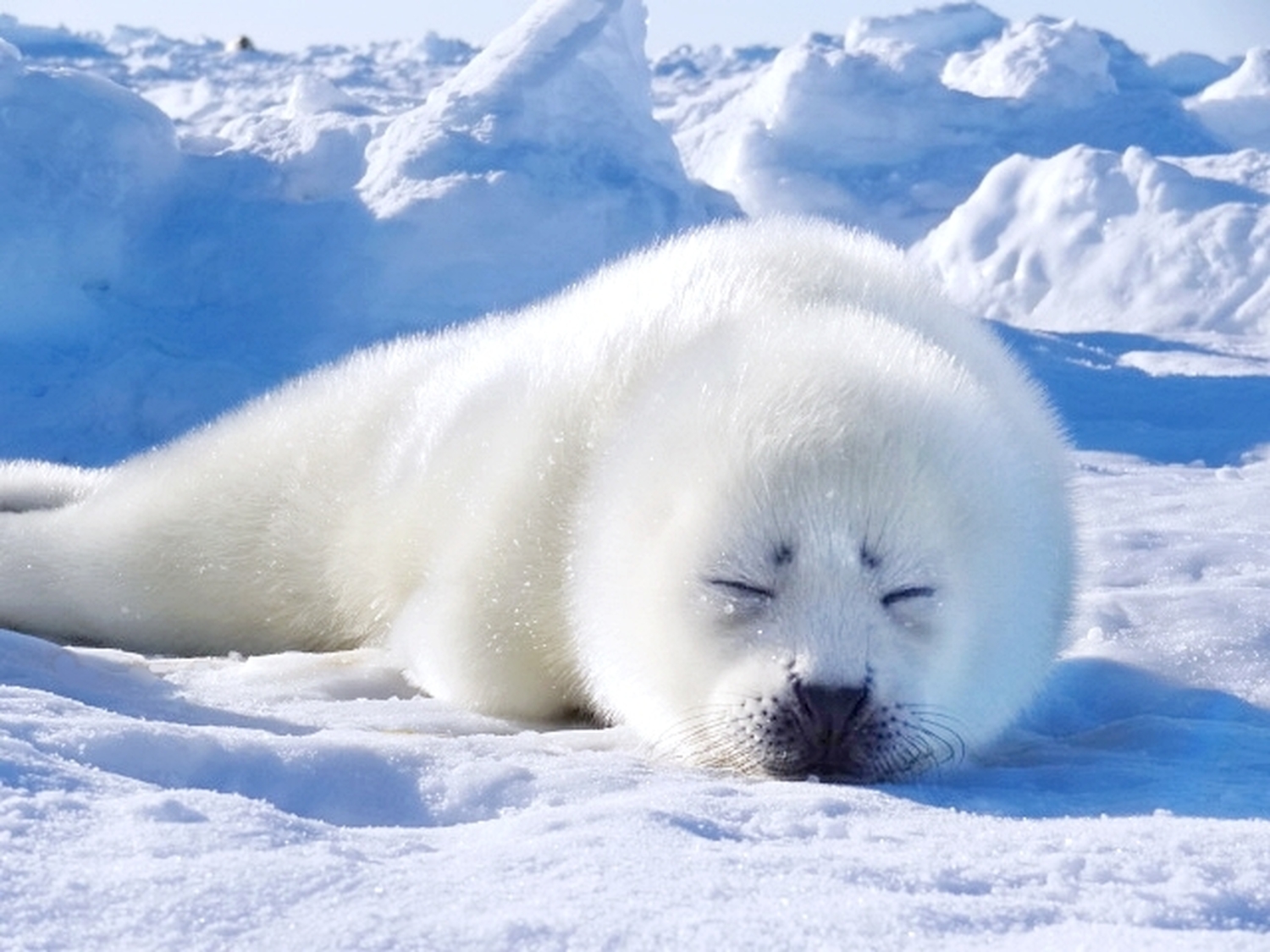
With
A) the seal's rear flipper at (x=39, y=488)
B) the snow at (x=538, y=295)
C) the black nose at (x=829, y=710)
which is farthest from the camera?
the seal's rear flipper at (x=39, y=488)

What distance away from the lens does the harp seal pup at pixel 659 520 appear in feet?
8.50

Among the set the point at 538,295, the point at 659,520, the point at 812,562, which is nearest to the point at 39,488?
the point at 659,520

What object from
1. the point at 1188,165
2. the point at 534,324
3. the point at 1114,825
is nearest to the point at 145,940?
the point at 1114,825

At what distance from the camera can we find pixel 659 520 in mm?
2760

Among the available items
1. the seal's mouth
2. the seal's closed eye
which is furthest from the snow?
the seal's closed eye

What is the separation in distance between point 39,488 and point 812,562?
2448mm

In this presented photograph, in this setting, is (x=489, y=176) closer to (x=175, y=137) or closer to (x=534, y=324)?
(x=175, y=137)

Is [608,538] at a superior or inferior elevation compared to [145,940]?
superior

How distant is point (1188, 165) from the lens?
15.9 meters

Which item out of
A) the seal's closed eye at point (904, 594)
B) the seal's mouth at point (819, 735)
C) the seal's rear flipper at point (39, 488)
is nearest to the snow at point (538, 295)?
the seal's mouth at point (819, 735)

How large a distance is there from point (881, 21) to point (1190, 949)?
90.5 feet

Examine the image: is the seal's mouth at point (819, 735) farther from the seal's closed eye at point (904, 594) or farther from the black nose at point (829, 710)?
the seal's closed eye at point (904, 594)

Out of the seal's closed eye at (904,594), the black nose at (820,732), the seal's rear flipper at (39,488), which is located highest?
the seal's rear flipper at (39,488)

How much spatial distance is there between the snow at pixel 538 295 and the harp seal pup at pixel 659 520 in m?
0.15
